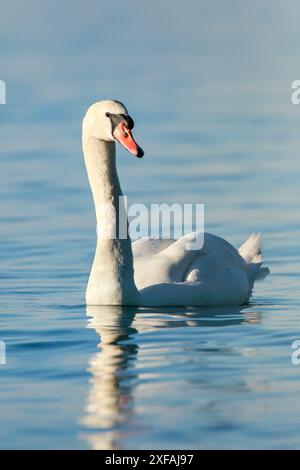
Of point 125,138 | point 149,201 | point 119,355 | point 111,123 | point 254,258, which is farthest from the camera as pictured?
point 149,201

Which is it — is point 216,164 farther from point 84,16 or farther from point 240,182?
point 84,16

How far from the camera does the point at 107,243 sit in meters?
14.8

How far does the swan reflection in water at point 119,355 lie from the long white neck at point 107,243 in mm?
133

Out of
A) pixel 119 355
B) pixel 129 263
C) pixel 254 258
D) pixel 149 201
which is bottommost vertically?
pixel 119 355

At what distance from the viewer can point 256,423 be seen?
33.7 ft

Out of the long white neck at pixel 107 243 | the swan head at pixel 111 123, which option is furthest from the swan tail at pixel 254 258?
the swan head at pixel 111 123

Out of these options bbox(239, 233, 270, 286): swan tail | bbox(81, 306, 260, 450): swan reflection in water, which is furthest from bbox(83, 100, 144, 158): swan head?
bbox(239, 233, 270, 286): swan tail

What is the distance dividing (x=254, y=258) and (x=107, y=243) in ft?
8.30

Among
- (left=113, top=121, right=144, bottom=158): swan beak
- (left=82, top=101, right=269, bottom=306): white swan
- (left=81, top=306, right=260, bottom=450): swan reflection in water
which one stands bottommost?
(left=81, top=306, right=260, bottom=450): swan reflection in water

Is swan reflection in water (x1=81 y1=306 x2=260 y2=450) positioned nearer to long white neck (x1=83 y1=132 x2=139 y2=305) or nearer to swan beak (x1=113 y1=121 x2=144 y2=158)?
long white neck (x1=83 y1=132 x2=139 y2=305)

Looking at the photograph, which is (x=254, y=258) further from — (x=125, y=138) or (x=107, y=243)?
(x=125, y=138)

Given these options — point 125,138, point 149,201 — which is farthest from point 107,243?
point 149,201

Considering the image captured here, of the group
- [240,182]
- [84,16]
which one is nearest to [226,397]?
[240,182]

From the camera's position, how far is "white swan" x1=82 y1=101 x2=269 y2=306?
14570 mm
